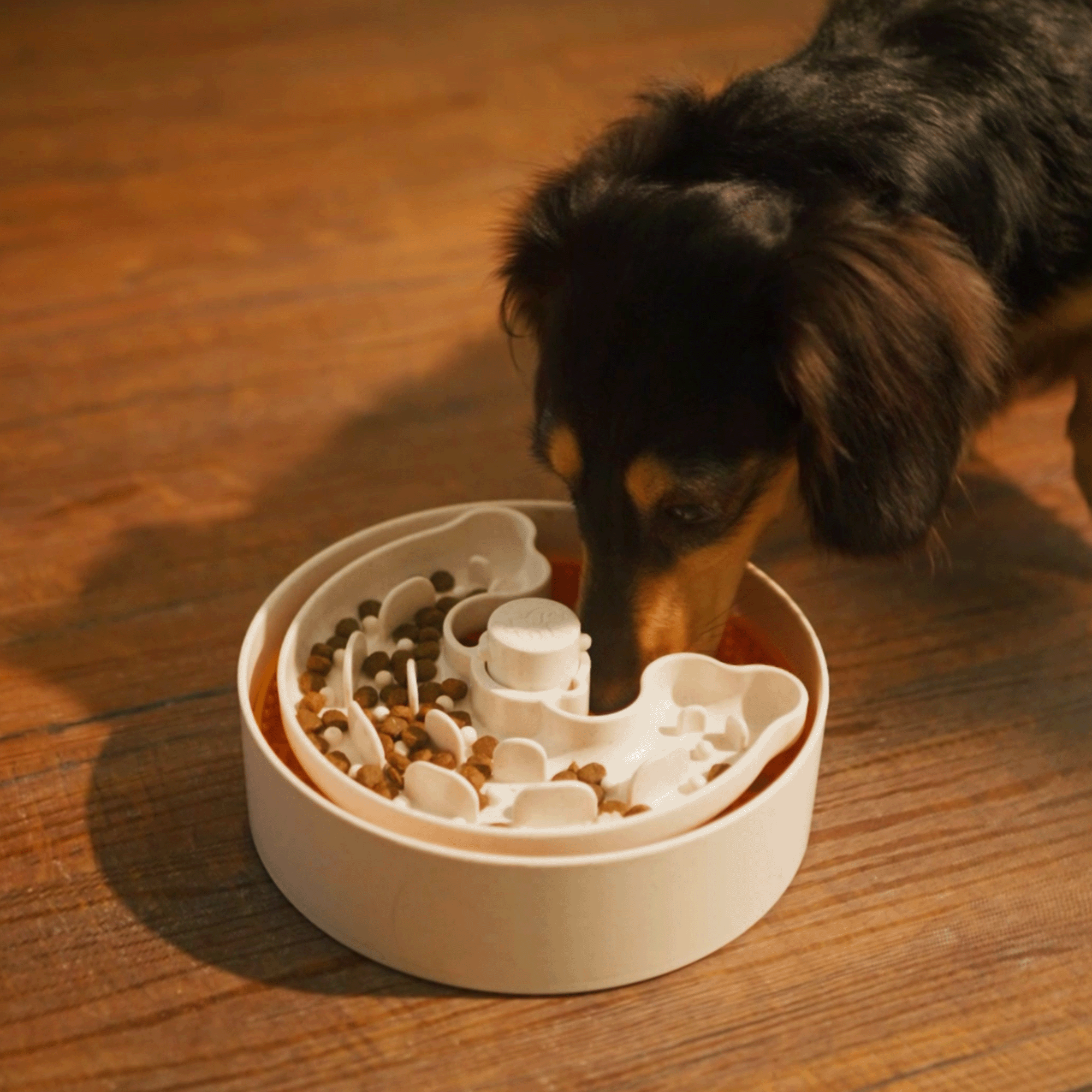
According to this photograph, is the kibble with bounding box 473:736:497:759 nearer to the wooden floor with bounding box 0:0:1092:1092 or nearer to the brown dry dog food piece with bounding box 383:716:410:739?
the brown dry dog food piece with bounding box 383:716:410:739

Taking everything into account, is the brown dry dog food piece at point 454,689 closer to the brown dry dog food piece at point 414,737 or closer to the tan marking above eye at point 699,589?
the brown dry dog food piece at point 414,737

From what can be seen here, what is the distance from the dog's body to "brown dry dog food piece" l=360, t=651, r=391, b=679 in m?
0.19

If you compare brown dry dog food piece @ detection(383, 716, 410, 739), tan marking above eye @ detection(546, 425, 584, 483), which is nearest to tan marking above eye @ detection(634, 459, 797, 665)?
tan marking above eye @ detection(546, 425, 584, 483)

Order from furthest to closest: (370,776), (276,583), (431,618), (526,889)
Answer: (276,583) < (431,618) < (370,776) < (526,889)

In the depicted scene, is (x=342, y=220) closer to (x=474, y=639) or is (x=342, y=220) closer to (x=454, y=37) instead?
(x=454, y=37)

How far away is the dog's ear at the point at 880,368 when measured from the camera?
3.78ft

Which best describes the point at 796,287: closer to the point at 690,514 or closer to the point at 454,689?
the point at 690,514

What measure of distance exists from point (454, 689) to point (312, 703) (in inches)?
5.0

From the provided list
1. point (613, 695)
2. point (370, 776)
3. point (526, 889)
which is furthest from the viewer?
point (613, 695)

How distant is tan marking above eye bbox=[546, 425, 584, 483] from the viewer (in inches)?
48.7

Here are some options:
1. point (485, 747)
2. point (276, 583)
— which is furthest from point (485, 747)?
point (276, 583)

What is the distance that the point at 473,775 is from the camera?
3.90ft

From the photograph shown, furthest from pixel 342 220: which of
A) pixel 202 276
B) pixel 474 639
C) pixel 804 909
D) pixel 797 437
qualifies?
pixel 804 909

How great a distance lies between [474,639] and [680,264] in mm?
437
